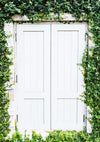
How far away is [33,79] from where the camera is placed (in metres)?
2.97

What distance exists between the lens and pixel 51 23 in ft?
9.49

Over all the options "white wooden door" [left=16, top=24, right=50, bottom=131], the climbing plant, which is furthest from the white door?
the climbing plant

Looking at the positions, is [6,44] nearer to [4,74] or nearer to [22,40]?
[22,40]

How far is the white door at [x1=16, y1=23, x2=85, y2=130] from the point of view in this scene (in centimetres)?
292

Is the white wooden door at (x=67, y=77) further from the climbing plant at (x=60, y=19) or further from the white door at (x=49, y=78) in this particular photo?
the climbing plant at (x=60, y=19)

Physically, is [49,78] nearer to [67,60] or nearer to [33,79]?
[33,79]

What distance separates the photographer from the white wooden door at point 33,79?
9.61 feet

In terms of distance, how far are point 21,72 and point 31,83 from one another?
286 millimetres

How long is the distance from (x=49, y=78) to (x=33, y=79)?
12.2 inches

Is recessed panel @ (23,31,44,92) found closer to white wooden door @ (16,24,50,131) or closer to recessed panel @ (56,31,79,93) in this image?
white wooden door @ (16,24,50,131)

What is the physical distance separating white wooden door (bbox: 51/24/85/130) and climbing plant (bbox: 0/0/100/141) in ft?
0.53

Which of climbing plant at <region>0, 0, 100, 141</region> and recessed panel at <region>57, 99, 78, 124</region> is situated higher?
climbing plant at <region>0, 0, 100, 141</region>

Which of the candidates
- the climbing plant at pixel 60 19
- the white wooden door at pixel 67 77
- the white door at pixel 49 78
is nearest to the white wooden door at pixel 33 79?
the white door at pixel 49 78

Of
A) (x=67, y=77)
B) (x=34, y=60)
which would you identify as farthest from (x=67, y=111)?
(x=34, y=60)
